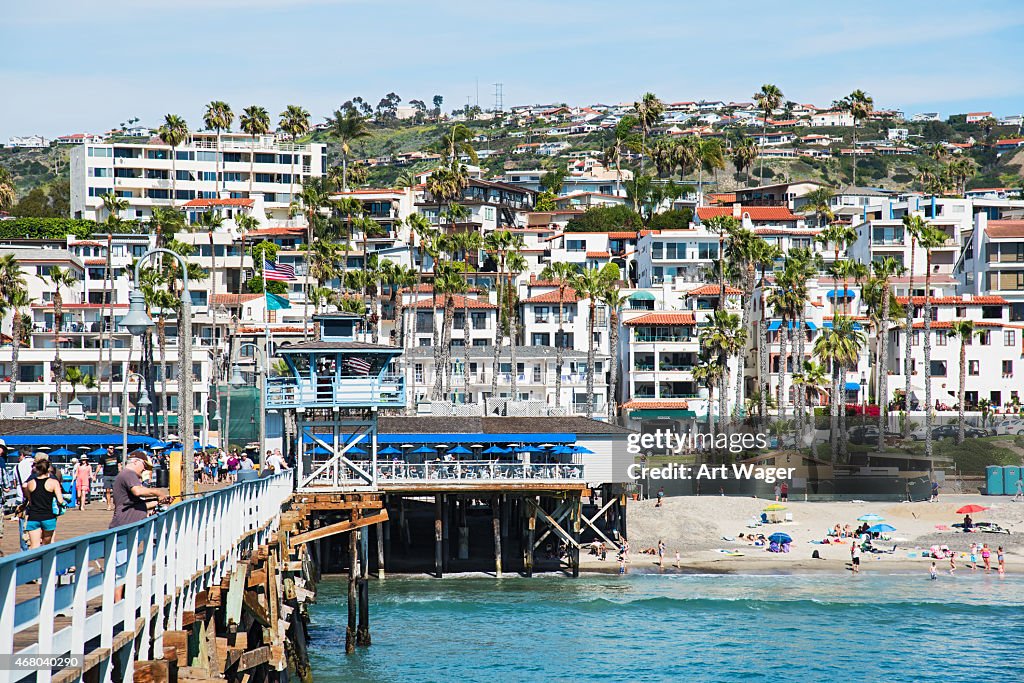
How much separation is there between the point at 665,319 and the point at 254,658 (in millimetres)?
75132

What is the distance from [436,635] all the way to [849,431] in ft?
153

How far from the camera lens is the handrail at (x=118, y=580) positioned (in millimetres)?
9531

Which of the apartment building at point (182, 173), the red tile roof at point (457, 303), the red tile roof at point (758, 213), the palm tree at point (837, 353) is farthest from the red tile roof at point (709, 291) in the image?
the apartment building at point (182, 173)

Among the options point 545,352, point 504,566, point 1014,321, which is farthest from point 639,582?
point 1014,321

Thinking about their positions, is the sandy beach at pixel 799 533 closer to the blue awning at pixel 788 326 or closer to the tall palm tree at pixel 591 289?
the tall palm tree at pixel 591 289

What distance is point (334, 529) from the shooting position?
3628cm

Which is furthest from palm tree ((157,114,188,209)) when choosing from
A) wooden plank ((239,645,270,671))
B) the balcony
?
wooden plank ((239,645,270,671))

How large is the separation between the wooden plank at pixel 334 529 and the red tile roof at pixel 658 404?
182ft

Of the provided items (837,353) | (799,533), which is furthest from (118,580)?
(837,353)

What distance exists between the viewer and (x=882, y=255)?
4537 inches

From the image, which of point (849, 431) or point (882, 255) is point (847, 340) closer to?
point (849, 431)

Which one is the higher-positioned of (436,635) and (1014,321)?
(1014,321)

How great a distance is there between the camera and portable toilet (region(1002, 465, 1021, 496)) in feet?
236

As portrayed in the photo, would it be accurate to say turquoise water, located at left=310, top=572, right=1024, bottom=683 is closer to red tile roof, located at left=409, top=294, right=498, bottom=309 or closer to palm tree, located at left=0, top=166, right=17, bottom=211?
red tile roof, located at left=409, top=294, right=498, bottom=309
